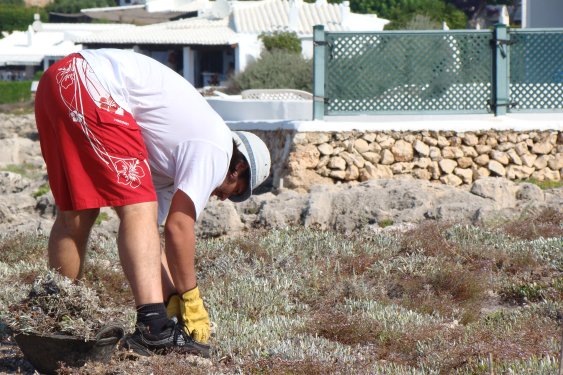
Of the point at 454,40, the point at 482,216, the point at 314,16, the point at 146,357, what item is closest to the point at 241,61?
the point at 314,16

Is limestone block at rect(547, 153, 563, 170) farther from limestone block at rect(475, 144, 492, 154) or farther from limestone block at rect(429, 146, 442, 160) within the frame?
limestone block at rect(429, 146, 442, 160)

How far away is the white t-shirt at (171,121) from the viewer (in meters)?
4.39

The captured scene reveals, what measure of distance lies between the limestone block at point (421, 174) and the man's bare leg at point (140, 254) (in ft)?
25.2

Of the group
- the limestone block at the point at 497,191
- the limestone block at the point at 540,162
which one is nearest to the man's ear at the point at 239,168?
the limestone block at the point at 497,191

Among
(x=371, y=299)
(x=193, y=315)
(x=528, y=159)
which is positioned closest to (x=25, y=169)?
(x=528, y=159)

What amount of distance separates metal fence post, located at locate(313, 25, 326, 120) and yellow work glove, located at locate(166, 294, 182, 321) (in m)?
7.18

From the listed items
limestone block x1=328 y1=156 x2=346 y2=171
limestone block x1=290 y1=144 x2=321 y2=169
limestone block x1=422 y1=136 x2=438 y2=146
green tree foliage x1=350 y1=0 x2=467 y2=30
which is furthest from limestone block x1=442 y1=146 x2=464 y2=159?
green tree foliage x1=350 y1=0 x2=467 y2=30

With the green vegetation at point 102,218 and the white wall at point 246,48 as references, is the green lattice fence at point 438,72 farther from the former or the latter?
the white wall at point 246,48

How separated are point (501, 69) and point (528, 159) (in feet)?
3.52

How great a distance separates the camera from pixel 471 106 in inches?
468

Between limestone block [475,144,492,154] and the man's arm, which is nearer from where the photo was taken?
the man's arm

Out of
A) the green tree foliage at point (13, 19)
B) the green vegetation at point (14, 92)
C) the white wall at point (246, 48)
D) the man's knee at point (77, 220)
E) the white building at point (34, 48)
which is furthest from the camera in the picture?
the green tree foliage at point (13, 19)

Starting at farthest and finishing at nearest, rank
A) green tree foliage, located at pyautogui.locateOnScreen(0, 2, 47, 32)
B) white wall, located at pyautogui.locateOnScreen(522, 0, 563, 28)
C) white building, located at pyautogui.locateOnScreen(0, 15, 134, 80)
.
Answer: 1. green tree foliage, located at pyautogui.locateOnScreen(0, 2, 47, 32)
2. white building, located at pyautogui.locateOnScreen(0, 15, 134, 80)
3. white wall, located at pyautogui.locateOnScreen(522, 0, 563, 28)

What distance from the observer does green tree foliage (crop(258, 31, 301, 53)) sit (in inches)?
1083
